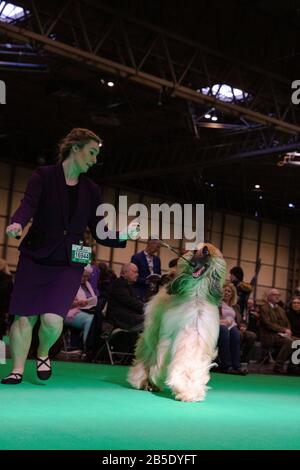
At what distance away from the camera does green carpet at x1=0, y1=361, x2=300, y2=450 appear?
2.71m

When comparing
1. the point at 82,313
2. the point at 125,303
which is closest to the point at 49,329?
the point at 125,303

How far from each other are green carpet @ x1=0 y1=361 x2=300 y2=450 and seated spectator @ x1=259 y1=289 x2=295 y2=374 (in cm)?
449

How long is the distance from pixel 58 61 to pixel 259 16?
5040 millimetres

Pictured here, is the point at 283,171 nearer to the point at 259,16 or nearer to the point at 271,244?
the point at 271,244

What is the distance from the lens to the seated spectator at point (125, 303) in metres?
8.11

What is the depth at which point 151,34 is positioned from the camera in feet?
41.1

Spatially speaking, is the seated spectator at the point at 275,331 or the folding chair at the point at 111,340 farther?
the seated spectator at the point at 275,331

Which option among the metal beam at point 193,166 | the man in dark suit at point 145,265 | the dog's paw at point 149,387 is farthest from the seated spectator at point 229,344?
the metal beam at point 193,166

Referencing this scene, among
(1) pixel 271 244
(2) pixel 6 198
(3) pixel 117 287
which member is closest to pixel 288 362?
(3) pixel 117 287

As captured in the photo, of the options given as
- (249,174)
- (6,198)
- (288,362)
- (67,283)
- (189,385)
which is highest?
(249,174)

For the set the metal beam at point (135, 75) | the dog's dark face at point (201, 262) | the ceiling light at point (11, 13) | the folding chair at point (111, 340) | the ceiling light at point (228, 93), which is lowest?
the folding chair at point (111, 340)

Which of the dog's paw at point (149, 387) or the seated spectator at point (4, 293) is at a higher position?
the seated spectator at point (4, 293)

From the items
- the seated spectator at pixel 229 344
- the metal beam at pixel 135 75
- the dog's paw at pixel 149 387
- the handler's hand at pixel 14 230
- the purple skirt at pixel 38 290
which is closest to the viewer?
the handler's hand at pixel 14 230

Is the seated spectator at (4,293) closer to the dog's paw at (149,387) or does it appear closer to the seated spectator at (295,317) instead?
the dog's paw at (149,387)
